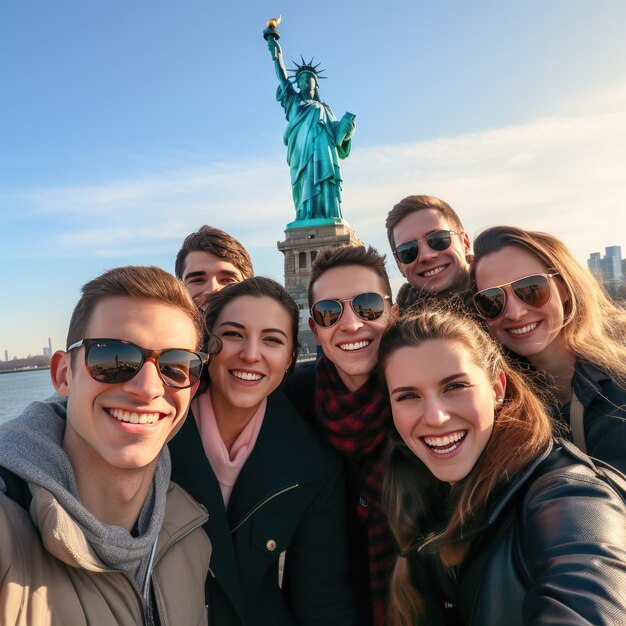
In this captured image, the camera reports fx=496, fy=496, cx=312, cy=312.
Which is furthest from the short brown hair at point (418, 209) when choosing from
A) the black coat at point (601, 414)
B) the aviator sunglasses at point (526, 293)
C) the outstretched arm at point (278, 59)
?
the outstretched arm at point (278, 59)

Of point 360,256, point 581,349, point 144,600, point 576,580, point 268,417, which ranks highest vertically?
point 360,256

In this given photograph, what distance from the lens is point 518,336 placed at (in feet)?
9.25

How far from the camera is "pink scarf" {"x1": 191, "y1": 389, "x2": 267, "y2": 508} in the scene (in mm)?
2521

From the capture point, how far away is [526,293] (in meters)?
2.75

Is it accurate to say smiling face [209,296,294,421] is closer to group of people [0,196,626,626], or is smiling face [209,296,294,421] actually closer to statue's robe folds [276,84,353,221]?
group of people [0,196,626,626]

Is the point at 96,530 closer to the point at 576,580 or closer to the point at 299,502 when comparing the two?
the point at 299,502

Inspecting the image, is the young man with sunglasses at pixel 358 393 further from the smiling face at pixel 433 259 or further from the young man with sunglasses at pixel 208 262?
the young man with sunglasses at pixel 208 262

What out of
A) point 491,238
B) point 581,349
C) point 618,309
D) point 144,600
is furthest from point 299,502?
point 618,309

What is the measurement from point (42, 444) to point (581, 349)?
2.58 metres

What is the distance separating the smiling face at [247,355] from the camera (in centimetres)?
260

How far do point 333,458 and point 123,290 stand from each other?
1.48m

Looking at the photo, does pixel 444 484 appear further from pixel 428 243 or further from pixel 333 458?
pixel 428 243

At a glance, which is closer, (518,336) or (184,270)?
(518,336)

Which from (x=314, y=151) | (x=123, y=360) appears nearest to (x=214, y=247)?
(x=123, y=360)
